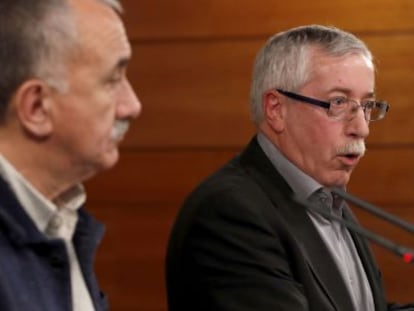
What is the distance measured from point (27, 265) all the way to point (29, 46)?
0.31 meters

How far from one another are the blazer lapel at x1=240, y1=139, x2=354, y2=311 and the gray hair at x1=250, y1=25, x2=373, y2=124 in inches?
7.8

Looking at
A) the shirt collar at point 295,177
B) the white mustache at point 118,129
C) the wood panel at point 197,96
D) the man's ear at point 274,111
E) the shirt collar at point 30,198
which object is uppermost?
the white mustache at point 118,129

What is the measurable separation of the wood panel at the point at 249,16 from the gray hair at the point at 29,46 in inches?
93.6

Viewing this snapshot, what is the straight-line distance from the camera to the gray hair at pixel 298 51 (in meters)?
2.14

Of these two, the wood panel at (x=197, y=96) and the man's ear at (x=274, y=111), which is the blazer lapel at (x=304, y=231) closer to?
the man's ear at (x=274, y=111)

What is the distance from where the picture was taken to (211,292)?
1903mm

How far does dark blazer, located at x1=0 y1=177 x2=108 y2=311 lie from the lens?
1245 mm

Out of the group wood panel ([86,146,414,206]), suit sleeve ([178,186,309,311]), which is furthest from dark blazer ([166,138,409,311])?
wood panel ([86,146,414,206])

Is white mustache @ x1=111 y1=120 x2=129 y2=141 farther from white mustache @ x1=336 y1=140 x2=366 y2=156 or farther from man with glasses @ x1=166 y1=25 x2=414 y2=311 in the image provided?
white mustache @ x1=336 y1=140 x2=366 y2=156

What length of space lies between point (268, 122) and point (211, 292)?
50 centimetres

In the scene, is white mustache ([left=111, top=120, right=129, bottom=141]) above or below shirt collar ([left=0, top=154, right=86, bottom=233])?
above

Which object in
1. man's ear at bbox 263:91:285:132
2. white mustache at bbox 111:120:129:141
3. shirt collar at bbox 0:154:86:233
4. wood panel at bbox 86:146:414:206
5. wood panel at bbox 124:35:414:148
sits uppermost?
white mustache at bbox 111:120:129:141

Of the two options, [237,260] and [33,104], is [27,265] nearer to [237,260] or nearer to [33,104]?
[33,104]

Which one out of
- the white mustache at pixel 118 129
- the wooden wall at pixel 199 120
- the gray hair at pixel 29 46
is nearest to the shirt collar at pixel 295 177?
the white mustache at pixel 118 129
